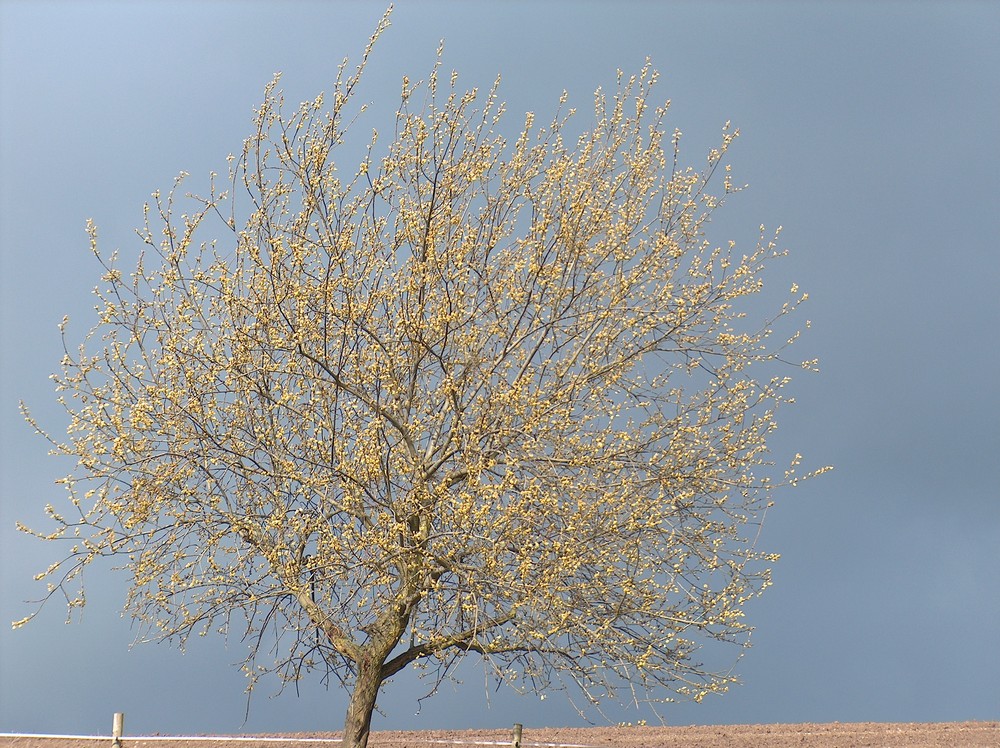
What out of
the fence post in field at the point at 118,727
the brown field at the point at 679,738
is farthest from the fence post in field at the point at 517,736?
the fence post in field at the point at 118,727

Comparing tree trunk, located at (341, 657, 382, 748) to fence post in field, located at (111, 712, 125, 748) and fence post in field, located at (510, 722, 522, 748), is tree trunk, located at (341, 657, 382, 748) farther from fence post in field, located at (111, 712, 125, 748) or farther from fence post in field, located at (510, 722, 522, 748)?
fence post in field, located at (111, 712, 125, 748)

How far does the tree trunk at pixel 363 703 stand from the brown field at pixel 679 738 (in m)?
4.89

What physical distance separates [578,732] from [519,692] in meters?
8.84

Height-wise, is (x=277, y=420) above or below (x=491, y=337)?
below

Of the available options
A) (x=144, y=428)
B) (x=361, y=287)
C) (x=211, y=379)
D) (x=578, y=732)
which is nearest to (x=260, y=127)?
(x=361, y=287)

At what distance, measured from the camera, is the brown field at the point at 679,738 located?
53.1 feet

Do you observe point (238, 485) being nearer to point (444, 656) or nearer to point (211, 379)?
point (211, 379)

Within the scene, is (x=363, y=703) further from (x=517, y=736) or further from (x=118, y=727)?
(x=118, y=727)

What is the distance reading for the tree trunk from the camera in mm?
11367

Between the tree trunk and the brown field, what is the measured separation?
4892 millimetres

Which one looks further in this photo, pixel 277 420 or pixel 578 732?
pixel 578 732

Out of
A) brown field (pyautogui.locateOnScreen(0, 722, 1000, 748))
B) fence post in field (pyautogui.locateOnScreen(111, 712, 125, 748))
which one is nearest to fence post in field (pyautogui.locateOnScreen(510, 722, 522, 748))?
brown field (pyautogui.locateOnScreen(0, 722, 1000, 748))

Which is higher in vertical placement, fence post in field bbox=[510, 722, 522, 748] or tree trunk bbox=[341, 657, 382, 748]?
tree trunk bbox=[341, 657, 382, 748]

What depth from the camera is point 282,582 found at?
10.8 m
